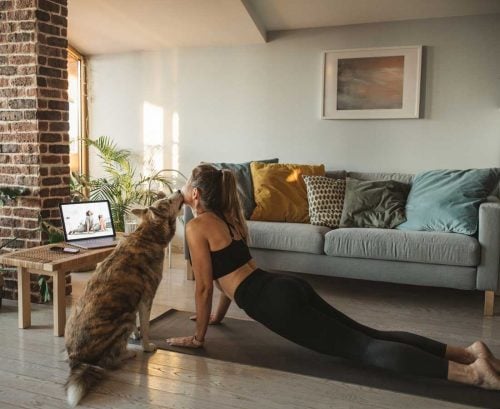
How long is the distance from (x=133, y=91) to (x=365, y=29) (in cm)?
234

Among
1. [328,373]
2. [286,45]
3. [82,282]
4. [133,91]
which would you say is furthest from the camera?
[133,91]

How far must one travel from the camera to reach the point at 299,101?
456 centimetres

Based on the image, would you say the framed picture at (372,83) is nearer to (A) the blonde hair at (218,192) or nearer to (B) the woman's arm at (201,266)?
(A) the blonde hair at (218,192)

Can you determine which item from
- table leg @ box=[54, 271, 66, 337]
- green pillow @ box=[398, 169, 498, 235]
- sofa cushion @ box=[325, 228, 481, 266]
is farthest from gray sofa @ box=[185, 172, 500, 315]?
table leg @ box=[54, 271, 66, 337]

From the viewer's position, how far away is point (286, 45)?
14.9 ft

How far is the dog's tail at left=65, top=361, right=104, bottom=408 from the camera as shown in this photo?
204 cm

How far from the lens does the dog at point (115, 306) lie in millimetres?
2223

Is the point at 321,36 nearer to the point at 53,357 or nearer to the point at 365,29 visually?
the point at 365,29

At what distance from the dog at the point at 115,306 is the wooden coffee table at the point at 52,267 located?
52 cm

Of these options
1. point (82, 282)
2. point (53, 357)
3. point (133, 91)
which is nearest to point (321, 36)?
point (133, 91)

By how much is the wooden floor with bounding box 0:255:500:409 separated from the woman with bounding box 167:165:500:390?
0.52 ft

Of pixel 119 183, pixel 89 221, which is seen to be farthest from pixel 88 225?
pixel 119 183

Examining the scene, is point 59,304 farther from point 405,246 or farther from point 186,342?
point 405,246

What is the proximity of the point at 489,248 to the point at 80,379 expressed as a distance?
2487mm
